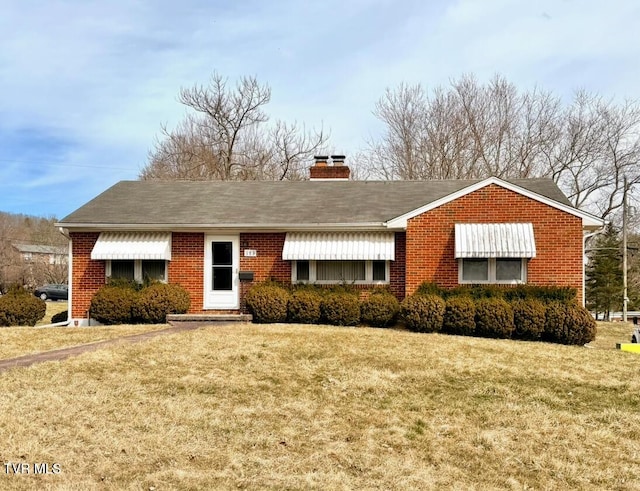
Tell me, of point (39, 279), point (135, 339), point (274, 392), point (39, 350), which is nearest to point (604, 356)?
point (274, 392)

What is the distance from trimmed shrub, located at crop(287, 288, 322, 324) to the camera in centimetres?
1463

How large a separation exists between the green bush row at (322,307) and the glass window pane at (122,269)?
381 cm

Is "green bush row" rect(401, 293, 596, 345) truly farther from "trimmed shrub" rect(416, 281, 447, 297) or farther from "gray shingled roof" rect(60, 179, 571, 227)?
"gray shingled roof" rect(60, 179, 571, 227)

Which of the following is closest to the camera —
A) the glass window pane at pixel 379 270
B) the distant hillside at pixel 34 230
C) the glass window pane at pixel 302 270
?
the glass window pane at pixel 379 270

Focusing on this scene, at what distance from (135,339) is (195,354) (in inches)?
97.0

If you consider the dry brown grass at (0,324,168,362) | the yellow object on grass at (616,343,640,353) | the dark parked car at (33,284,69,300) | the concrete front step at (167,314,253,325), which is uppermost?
the concrete front step at (167,314,253,325)

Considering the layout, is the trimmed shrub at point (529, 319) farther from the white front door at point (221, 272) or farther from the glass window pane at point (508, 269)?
the white front door at point (221, 272)

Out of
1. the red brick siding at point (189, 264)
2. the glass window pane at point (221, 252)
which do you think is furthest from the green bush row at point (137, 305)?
the glass window pane at point (221, 252)

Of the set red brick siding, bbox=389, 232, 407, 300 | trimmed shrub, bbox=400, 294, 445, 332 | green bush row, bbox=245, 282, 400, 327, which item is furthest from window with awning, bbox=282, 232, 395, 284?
trimmed shrub, bbox=400, 294, 445, 332

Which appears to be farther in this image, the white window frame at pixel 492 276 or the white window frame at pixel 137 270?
the white window frame at pixel 137 270

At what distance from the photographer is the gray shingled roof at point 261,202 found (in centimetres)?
1571

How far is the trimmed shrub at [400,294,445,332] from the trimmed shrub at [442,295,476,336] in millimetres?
168

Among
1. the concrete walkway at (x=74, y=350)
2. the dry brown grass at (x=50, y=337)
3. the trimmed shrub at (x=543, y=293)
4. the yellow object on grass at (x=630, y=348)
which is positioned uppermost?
the trimmed shrub at (x=543, y=293)

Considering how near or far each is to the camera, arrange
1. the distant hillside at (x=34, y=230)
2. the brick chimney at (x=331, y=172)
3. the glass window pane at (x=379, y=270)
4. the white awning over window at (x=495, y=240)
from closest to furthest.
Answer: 1. the white awning over window at (x=495, y=240)
2. the glass window pane at (x=379, y=270)
3. the brick chimney at (x=331, y=172)
4. the distant hillside at (x=34, y=230)
